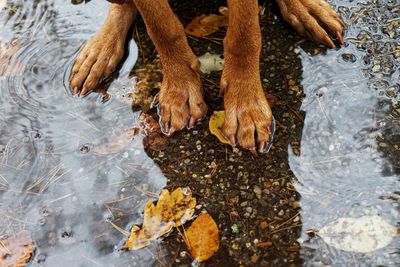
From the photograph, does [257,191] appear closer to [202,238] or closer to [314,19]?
[202,238]

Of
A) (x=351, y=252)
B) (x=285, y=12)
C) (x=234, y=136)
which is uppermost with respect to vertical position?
(x=285, y=12)

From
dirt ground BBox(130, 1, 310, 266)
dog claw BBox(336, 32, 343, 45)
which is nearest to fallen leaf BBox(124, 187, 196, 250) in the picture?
dirt ground BBox(130, 1, 310, 266)

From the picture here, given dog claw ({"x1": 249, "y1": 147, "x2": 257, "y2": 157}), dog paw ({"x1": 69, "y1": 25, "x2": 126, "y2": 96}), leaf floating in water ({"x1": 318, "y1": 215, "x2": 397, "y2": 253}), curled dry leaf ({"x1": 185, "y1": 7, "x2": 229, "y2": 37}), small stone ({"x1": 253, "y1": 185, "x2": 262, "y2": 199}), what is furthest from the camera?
curled dry leaf ({"x1": 185, "y1": 7, "x2": 229, "y2": 37})

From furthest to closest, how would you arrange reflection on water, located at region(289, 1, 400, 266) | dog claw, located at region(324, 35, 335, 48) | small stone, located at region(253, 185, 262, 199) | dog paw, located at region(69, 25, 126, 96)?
dog paw, located at region(69, 25, 126, 96)
dog claw, located at region(324, 35, 335, 48)
small stone, located at region(253, 185, 262, 199)
reflection on water, located at region(289, 1, 400, 266)

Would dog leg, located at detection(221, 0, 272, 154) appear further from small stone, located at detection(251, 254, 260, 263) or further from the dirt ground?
small stone, located at detection(251, 254, 260, 263)

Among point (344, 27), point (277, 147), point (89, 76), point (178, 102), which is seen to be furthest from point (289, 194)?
point (89, 76)

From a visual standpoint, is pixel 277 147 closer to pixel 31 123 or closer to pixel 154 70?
pixel 154 70
